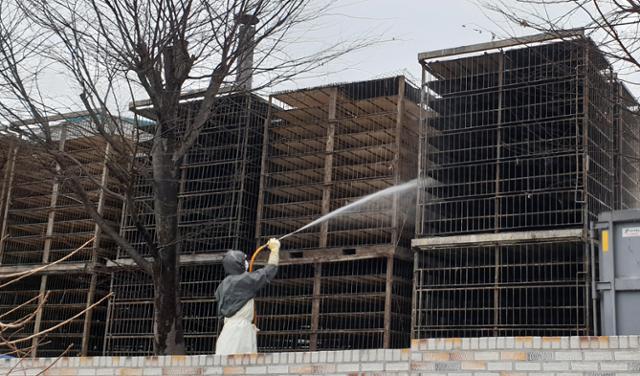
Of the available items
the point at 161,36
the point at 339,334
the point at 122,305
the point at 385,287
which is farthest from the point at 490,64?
the point at 122,305

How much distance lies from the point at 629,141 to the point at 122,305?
1047cm

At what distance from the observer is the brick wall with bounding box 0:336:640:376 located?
6.24 meters

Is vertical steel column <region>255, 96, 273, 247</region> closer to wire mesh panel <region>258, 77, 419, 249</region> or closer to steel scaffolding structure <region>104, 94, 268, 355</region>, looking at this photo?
wire mesh panel <region>258, 77, 419, 249</region>

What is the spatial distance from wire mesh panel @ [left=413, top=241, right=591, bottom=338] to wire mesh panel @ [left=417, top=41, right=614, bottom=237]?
44cm

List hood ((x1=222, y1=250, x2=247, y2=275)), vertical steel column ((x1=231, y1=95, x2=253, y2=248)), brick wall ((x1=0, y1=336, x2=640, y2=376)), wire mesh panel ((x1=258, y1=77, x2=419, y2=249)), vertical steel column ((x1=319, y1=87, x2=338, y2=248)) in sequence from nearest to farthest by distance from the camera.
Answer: brick wall ((x1=0, y1=336, x2=640, y2=376)) < hood ((x1=222, y1=250, x2=247, y2=275)) < wire mesh panel ((x1=258, y1=77, x2=419, y2=249)) < vertical steel column ((x1=319, y1=87, x2=338, y2=248)) < vertical steel column ((x1=231, y1=95, x2=253, y2=248))

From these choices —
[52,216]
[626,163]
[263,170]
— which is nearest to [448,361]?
[263,170]

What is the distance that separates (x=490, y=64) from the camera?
15188mm

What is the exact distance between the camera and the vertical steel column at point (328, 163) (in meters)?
15.8

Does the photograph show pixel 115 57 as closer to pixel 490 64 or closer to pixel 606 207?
pixel 490 64

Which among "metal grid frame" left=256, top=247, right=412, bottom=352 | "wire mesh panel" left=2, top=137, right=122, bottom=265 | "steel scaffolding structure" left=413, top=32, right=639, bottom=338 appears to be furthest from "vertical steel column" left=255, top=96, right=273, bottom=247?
"wire mesh panel" left=2, top=137, right=122, bottom=265

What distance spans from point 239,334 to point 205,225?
25.1ft

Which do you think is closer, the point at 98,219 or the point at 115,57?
the point at 115,57

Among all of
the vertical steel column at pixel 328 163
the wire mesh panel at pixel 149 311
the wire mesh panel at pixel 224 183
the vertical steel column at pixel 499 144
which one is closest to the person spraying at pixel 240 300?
the vertical steel column at pixel 499 144

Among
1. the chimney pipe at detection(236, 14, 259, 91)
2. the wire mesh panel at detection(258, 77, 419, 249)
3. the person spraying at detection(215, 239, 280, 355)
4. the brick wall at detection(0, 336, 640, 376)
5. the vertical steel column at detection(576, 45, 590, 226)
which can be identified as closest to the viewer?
the brick wall at detection(0, 336, 640, 376)
